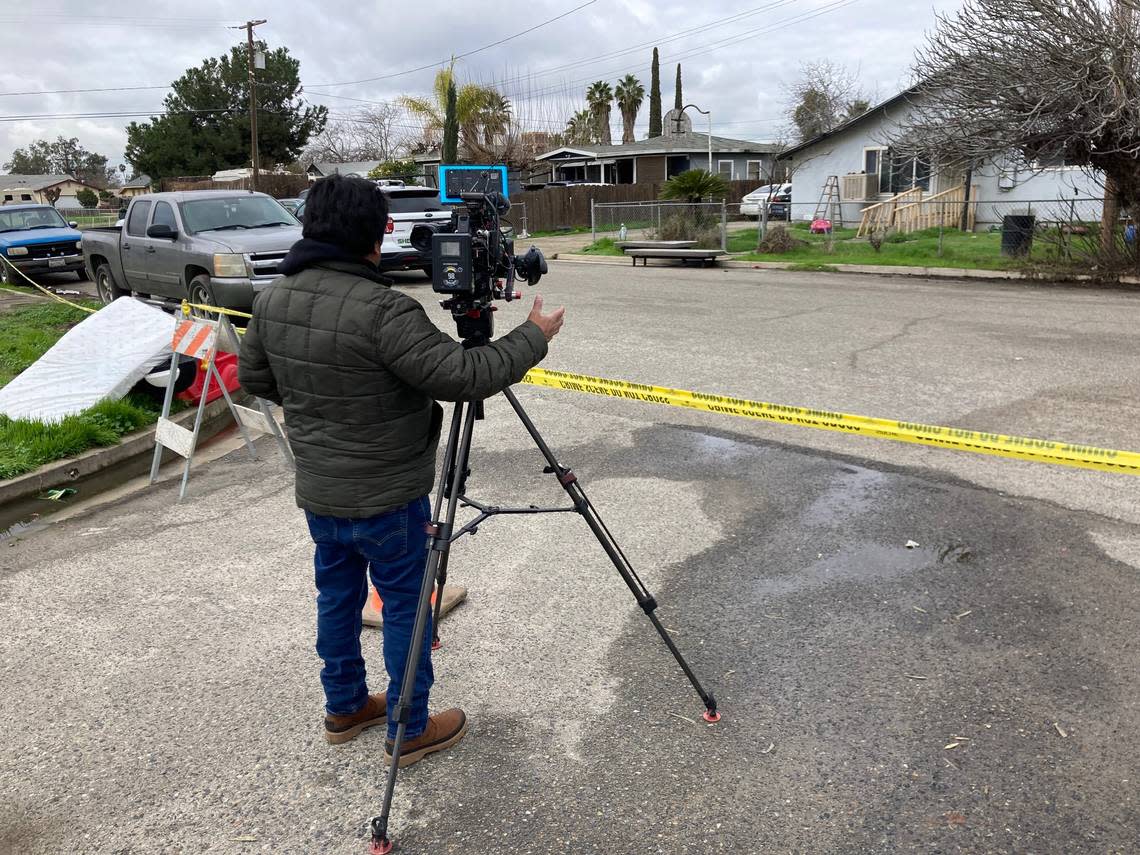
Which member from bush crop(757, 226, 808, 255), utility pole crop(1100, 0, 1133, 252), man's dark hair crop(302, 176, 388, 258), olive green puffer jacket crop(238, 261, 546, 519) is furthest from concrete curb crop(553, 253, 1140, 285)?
man's dark hair crop(302, 176, 388, 258)

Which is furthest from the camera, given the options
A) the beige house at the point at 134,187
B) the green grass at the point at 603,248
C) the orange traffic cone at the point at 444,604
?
Answer: the beige house at the point at 134,187

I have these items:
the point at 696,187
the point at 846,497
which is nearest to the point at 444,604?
the point at 846,497

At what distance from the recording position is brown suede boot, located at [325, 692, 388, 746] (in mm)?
3254

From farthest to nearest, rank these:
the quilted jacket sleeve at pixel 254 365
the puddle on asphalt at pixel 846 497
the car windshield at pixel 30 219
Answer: the car windshield at pixel 30 219 → the puddle on asphalt at pixel 846 497 → the quilted jacket sleeve at pixel 254 365

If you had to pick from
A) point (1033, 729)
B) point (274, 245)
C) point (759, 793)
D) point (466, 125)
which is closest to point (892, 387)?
point (1033, 729)

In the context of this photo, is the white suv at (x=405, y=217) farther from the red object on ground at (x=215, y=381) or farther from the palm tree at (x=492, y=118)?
the palm tree at (x=492, y=118)

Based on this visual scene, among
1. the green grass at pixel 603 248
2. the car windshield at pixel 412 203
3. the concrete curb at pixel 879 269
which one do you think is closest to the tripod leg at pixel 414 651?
the car windshield at pixel 412 203

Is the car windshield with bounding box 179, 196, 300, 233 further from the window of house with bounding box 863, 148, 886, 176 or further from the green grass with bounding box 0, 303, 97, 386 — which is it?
the window of house with bounding box 863, 148, 886, 176

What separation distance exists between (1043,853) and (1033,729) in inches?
25.8

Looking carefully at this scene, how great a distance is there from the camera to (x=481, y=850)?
2709 millimetres

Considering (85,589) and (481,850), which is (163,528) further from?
(481,850)

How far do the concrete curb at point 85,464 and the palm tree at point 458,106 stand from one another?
37432mm

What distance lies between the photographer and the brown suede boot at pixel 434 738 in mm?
3109

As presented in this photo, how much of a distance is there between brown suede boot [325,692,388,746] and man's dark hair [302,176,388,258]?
161 centimetres
